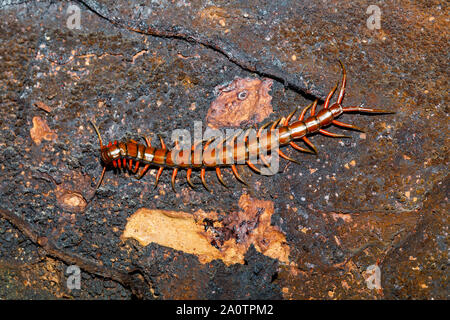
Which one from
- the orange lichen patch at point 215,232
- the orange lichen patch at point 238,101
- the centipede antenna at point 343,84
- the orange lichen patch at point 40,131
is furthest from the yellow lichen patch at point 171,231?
the centipede antenna at point 343,84

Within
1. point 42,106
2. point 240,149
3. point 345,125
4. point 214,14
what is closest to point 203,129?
point 240,149

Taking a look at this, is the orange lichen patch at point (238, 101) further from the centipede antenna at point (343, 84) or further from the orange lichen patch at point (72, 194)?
the orange lichen patch at point (72, 194)

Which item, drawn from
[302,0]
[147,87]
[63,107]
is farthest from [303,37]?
[63,107]

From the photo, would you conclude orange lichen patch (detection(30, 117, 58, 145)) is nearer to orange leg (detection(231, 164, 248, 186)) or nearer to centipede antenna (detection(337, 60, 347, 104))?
orange leg (detection(231, 164, 248, 186))

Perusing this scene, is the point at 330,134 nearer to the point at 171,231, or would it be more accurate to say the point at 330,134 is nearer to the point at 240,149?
the point at 240,149
